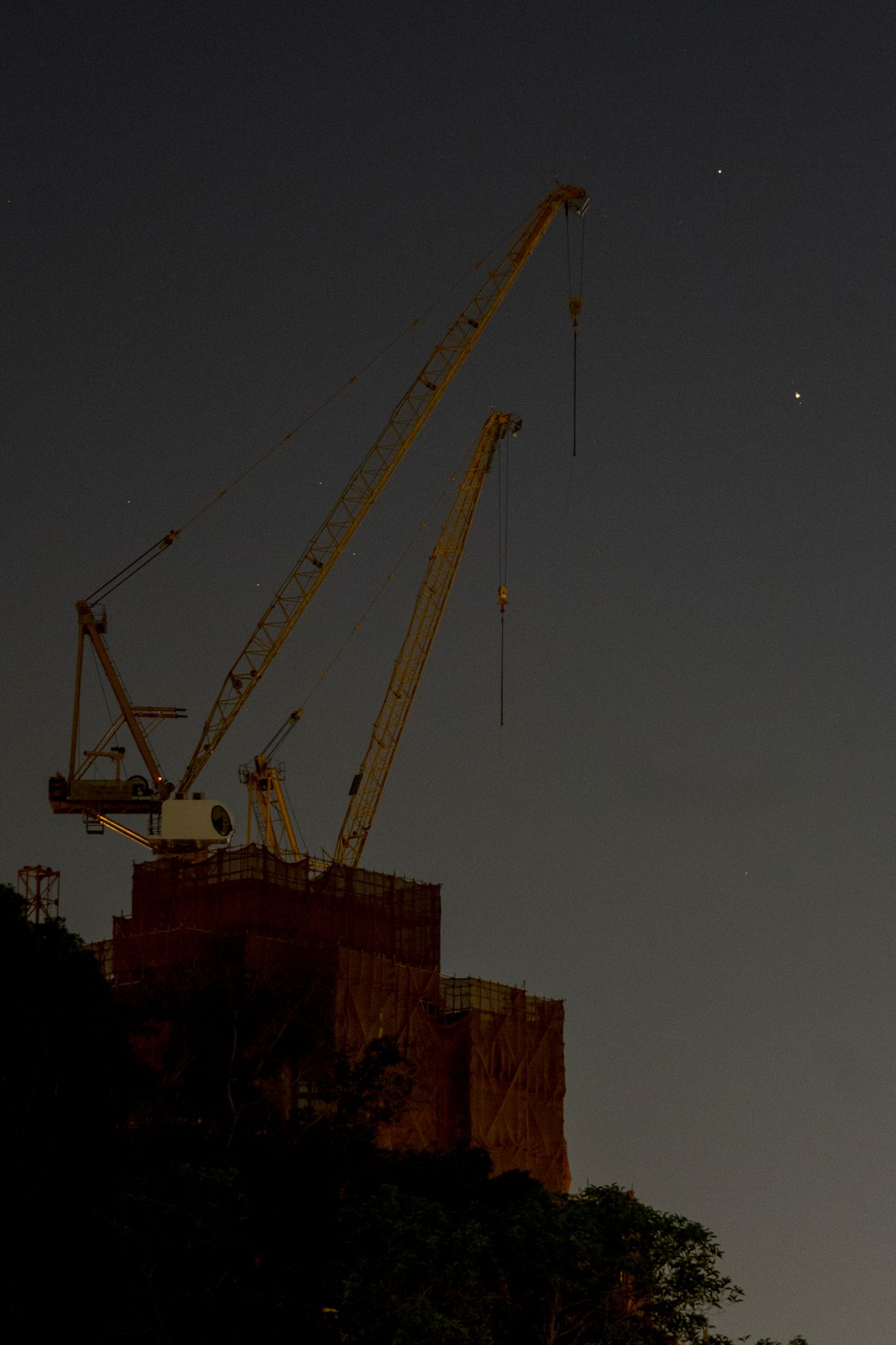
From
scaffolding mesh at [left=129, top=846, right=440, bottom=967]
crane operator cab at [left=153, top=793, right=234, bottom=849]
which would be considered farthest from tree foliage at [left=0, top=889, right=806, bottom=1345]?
crane operator cab at [left=153, top=793, right=234, bottom=849]

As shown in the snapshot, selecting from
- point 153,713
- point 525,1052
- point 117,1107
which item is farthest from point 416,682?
point 117,1107

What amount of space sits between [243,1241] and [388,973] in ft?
153

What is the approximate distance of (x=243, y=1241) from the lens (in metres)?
61.7

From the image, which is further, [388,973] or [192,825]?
[192,825]

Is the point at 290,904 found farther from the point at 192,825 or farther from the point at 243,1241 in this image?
the point at 243,1241

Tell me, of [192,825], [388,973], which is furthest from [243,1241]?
[192,825]

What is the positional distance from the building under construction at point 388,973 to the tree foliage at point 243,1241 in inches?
1192

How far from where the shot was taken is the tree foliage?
58.6m

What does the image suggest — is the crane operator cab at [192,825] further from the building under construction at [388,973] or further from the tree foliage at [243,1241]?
the tree foliage at [243,1241]

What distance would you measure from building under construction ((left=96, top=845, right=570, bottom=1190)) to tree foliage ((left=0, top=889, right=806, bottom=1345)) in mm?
30277

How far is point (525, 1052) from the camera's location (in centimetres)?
11525

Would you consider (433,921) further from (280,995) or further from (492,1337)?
(492,1337)

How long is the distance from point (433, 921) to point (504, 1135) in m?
12.4

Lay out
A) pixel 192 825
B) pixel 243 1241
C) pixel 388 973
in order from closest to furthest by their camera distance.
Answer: pixel 243 1241 → pixel 388 973 → pixel 192 825
